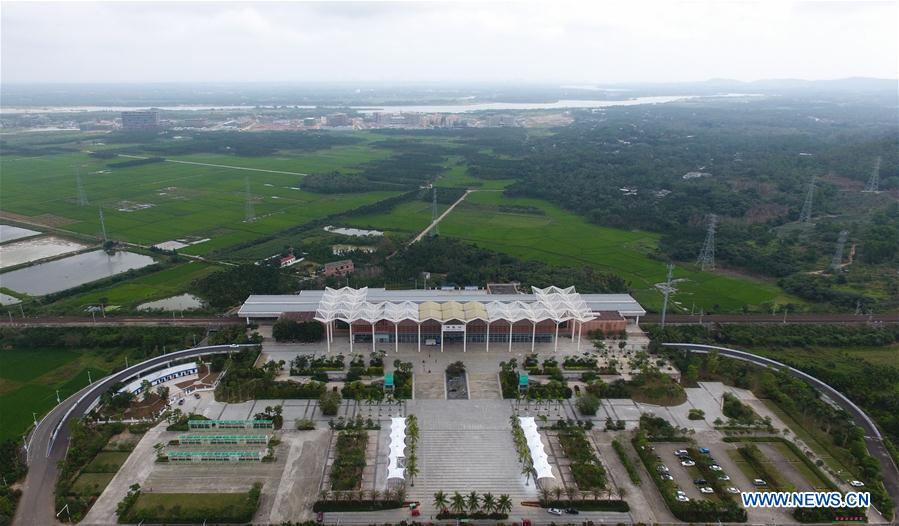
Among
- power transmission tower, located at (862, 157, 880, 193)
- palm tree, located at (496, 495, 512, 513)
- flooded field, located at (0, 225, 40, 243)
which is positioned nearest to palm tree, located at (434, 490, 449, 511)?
palm tree, located at (496, 495, 512, 513)

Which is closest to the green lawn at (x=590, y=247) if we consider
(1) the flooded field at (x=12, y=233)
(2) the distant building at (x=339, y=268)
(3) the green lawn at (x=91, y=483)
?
(2) the distant building at (x=339, y=268)

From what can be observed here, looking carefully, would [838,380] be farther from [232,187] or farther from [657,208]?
[232,187]

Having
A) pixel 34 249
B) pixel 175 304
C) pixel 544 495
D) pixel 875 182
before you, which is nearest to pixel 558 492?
pixel 544 495

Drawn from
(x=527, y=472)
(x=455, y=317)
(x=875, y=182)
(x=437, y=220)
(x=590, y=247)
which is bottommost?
(x=527, y=472)

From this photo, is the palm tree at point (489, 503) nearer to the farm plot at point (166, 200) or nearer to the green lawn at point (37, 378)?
the green lawn at point (37, 378)

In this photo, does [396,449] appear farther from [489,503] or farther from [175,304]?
[175,304]

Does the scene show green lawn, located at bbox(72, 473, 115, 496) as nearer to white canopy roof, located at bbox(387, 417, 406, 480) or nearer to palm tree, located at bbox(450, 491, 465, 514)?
white canopy roof, located at bbox(387, 417, 406, 480)
